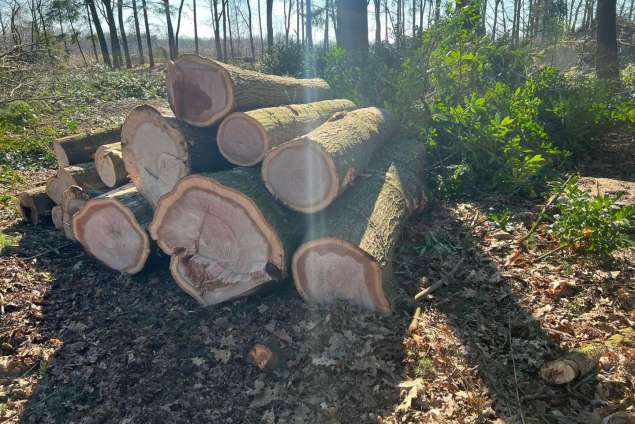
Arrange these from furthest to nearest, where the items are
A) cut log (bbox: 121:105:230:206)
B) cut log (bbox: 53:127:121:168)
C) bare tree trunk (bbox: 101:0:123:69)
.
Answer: bare tree trunk (bbox: 101:0:123:69)
cut log (bbox: 53:127:121:168)
cut log (bbox: 121:105:230:206)

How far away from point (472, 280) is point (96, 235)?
3.41m

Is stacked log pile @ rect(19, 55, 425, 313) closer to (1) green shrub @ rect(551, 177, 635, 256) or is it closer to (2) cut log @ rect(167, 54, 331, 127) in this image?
(2) cut log @ rect(167, 54, 331, 127)

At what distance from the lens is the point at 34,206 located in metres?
4.74

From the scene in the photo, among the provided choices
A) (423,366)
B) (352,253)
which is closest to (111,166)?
(352,253)

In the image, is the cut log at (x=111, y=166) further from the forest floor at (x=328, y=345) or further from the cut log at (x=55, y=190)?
the forest floor at (x=328, y=345)

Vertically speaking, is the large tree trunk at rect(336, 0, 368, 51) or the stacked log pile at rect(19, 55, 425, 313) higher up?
the large tree trunk at rect(336, 0, 368, 51)

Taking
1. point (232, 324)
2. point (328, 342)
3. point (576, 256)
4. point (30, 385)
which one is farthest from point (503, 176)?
point (30, 385)

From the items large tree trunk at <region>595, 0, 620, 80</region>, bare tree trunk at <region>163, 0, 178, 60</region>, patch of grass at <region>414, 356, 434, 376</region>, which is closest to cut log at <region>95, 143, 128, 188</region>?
patch of grass at <region>414, 356, 434, 376</region>

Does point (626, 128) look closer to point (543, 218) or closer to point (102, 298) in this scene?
point (543, 218)

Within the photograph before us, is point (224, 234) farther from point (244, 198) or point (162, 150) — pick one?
point (162, 150)

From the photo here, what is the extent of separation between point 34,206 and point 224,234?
118 inches

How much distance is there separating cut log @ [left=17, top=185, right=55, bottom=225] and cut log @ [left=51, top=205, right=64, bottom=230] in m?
0.23

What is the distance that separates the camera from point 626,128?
6523 mm

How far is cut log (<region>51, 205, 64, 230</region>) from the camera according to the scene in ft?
14.9
